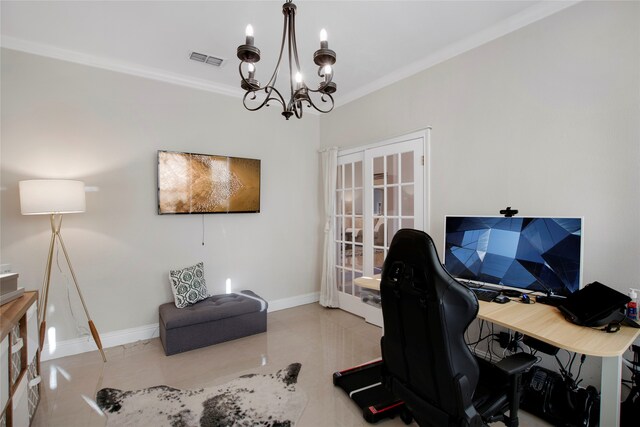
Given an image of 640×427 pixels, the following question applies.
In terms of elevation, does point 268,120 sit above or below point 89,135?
above

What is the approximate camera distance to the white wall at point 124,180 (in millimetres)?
2656

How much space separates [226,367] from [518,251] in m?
2.52

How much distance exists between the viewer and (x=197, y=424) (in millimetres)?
1909

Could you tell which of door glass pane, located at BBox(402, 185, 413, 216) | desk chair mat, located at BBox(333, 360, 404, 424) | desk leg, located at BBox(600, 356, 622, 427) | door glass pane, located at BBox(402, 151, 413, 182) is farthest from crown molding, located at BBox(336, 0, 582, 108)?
desk chair mat, located at BBox(333, 360, 404, 424)

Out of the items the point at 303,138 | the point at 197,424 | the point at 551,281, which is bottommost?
the point at 197,424

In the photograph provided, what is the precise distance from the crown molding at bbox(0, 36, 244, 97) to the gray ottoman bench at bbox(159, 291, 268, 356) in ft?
8.03

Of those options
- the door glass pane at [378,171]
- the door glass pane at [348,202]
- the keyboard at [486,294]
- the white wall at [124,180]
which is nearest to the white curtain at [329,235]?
the door glass pane at [348,202]

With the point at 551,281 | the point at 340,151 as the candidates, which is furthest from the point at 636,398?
the point at 340,151

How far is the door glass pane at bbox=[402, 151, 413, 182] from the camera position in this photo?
10.2 ft

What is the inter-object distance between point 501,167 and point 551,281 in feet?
3.19

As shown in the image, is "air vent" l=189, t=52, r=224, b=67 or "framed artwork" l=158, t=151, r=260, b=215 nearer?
"air vent" l=189, t=52, r=224, b=67

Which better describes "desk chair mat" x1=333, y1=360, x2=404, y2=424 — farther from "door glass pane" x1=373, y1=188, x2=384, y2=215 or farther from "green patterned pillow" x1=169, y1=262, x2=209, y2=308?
"green patterned pillow" x1=169, y1=262, x2=209, y2=308

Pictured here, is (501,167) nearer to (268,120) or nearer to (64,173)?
(268,120)

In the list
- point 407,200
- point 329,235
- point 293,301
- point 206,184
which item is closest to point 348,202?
point 329,235
